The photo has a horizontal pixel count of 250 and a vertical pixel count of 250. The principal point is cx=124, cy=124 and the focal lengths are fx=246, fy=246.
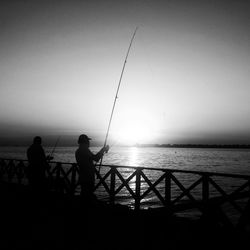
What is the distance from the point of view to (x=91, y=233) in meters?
6.43

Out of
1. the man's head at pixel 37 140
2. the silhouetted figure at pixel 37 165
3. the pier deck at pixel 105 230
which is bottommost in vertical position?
the pier deck at pixel 105 230

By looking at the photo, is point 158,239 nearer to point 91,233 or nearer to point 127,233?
point 127,233

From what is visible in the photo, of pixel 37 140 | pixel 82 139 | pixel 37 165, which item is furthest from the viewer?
pixel 37 165

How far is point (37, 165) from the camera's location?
10.7 meters

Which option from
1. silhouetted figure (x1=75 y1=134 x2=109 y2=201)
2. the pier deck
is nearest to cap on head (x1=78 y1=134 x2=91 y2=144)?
silhouetted figure (x1=75 y1=134 x2=109 y2=201)

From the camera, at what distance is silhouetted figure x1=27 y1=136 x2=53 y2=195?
34.9 ft

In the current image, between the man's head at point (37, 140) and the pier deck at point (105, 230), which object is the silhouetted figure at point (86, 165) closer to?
the pier deck at point (105, 230)

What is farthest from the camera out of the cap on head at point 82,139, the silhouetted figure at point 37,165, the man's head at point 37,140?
the silhouetted figure at point 37,165

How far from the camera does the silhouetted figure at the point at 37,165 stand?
10.6 metres

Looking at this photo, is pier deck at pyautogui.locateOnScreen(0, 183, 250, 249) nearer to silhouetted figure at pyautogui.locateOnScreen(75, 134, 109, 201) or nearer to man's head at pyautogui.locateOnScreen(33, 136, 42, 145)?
silhouetted figure at pyautogui.locateOnScreen(75, 134, 109, 201)

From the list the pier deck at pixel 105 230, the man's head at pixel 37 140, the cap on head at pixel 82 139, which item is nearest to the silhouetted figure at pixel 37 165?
the man's head at pixel 37 140

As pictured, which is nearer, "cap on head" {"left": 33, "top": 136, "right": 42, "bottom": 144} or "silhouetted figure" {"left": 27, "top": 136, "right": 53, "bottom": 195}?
"cap on head" {"left": 33, "top": 136, "right": 42, "bottom": 144}

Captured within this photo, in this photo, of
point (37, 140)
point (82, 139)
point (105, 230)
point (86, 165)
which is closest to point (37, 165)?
point (37, 140)

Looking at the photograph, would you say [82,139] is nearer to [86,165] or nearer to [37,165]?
[86,165]
